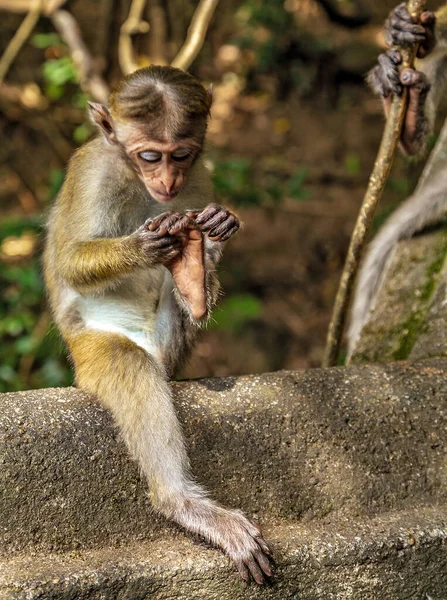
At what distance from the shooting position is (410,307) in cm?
448

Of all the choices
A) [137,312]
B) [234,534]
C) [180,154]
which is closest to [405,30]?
[180,154]

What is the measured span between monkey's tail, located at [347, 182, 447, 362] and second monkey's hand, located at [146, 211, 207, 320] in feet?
5.42

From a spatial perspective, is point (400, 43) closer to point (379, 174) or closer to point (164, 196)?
point (379, 174)

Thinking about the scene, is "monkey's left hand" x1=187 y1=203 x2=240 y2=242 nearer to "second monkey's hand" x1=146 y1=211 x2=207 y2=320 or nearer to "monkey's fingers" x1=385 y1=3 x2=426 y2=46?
"second monkey's hand" x1=146 y1=211 x2=207 y2=320

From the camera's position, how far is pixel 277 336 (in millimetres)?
8922

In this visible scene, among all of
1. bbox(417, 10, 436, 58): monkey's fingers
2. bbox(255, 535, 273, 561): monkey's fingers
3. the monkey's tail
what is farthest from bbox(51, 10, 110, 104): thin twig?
bbox(255, 535, 273, 561): monkey's fingers

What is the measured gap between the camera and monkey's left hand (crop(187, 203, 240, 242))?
3.11m

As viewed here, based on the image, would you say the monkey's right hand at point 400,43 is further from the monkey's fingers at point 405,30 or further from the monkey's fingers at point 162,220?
the monkey's fingers at point 162,220

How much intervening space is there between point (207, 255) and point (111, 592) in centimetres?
150

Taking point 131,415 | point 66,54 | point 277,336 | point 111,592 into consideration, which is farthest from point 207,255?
point 66,54

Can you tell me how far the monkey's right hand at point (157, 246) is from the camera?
309 cm

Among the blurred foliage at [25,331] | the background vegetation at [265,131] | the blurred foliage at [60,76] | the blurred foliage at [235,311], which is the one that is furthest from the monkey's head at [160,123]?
the background vegetation at [265,131]

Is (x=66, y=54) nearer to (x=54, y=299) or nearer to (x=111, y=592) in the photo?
(x=54, y=299)

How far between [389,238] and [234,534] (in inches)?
104
